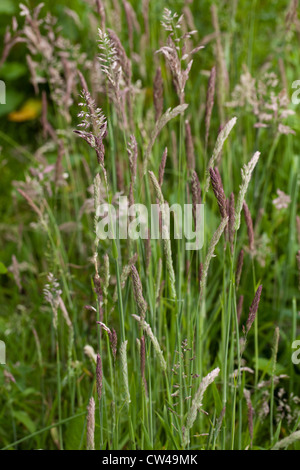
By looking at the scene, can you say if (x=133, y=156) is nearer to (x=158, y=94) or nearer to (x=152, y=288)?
(x=158, y=94)

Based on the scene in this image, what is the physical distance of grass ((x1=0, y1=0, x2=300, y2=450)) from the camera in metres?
0.85

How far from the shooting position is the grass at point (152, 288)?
85cm

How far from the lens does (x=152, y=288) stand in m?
1.02

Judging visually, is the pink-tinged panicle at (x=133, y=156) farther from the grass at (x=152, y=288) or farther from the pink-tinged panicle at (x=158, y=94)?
the pink-tinged panicle at (x=158, y=94)

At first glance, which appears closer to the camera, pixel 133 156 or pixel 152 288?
pixel 133 156

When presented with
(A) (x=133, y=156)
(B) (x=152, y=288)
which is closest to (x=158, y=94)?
(A) (x=133, y=156)

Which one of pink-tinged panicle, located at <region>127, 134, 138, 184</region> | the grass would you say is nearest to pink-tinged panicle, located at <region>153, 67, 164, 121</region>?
the grass

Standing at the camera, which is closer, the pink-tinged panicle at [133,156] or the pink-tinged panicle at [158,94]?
the pink-tinged panicle at [133,156]

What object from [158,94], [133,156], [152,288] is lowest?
[152,288]

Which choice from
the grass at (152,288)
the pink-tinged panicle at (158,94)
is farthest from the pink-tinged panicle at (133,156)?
Result: the pink-tinged panicle at (158,94)

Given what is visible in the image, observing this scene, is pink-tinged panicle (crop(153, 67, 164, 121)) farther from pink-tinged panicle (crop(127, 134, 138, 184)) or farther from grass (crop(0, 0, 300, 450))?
pink-tinged panicle (crop(127, 134, 138, 184))

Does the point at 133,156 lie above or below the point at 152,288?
above
